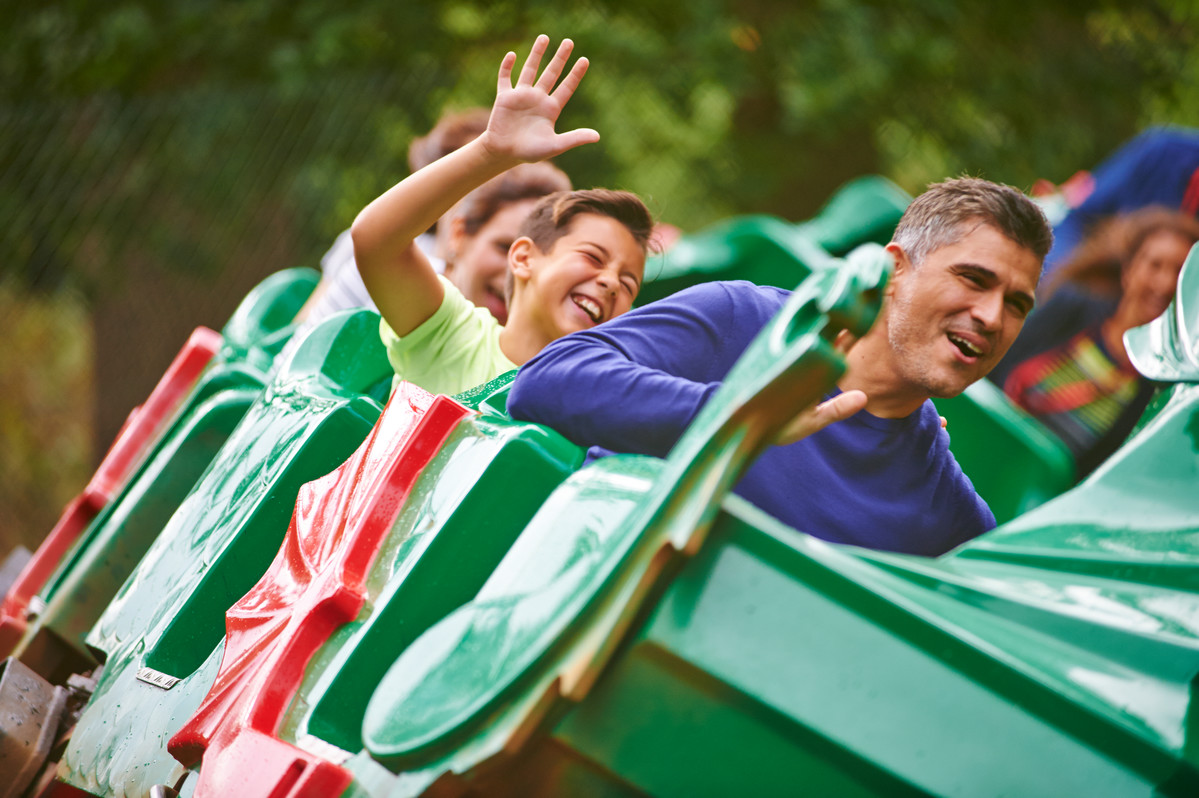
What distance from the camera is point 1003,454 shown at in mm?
2727

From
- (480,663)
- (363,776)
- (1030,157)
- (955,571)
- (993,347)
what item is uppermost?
(1030,157)

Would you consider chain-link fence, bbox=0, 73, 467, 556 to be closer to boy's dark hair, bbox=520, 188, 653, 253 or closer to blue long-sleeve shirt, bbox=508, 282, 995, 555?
boy's dark hair, bbox=520, 188, 653, 253

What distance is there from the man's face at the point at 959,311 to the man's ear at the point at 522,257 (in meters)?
0.71

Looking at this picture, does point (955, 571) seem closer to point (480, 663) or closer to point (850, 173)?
point (480, 663)

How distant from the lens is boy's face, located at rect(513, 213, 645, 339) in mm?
1930

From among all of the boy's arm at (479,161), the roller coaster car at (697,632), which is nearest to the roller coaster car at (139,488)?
the boy's arm at (479,161)

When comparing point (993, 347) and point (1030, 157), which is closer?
point (993, 347)

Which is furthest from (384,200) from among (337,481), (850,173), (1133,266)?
(850,173)

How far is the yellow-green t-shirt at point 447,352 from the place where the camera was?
195cm

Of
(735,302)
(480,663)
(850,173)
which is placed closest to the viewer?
(480,663)

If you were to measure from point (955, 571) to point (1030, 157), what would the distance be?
532 centimetres

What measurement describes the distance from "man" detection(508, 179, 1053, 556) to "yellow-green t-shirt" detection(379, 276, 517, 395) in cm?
54

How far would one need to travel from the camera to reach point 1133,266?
3.20 m

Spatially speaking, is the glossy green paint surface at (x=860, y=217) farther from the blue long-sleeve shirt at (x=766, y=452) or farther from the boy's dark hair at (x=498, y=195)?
the blue long-sleeve shirt at (x=766, y=452)
